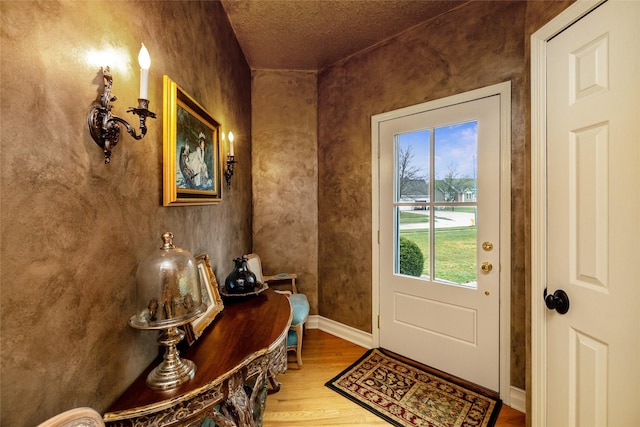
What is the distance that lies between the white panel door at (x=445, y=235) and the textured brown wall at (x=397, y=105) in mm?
126

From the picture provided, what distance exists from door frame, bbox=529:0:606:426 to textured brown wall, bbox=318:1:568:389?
8 cm

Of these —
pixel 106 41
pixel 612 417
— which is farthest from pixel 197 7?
pixel 612 417

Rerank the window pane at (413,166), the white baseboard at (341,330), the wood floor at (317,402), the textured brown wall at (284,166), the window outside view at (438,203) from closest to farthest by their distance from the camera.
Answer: the wood floor at (317,402)
the window outside view at (438,203)
the window pane at (413,166)
the white baseboard at (341,330)
the textured brown wall at (284,166)

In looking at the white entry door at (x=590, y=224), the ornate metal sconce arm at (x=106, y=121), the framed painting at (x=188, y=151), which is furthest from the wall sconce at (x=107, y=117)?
the white entry door at (x=590, y=224)

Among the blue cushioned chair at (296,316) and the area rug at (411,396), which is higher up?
the blue cushioned chair at (296,316)

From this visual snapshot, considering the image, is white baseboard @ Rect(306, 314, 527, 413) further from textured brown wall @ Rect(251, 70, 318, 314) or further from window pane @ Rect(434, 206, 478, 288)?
window pane @ Rect(434, 206, 478, 288)

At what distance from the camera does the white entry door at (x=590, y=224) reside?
898 mm

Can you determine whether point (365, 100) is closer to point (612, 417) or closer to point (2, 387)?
point (612, 417)

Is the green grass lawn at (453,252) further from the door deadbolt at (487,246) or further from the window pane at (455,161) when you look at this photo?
the window pane at (455,161)

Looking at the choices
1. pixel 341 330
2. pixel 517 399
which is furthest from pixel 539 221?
pixel 341 330

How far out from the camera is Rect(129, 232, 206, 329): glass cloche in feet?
2.75

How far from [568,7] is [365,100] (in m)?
1.49

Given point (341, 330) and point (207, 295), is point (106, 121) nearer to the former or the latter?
point (207, 295)

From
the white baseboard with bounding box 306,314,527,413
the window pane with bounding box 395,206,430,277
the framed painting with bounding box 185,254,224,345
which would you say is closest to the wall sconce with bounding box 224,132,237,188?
the framed painting with bounding box 185,254,224,345
